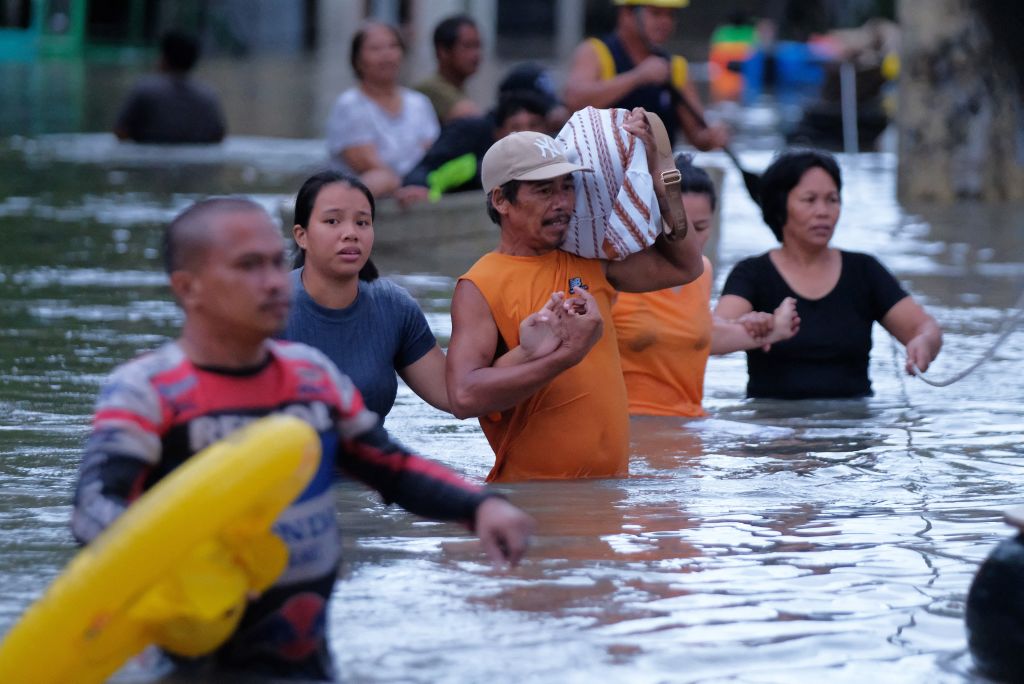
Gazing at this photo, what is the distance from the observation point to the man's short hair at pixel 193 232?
152 inches

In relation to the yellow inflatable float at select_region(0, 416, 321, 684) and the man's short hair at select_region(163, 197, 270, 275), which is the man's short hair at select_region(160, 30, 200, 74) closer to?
the man's short hair at select_region(163, 197, 270, 275)

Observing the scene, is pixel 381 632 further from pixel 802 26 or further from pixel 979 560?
pixel 802 26

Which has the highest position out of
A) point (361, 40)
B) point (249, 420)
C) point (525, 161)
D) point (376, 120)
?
point (361, 40)

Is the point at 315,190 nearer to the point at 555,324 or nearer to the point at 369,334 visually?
the point at 369,334

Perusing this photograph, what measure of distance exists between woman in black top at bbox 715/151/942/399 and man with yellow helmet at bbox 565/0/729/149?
260 cm

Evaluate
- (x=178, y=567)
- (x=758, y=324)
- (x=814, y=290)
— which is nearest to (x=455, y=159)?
(x=814, y=290)

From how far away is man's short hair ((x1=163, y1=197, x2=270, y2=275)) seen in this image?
12.7ft

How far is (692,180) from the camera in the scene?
7.56 meters

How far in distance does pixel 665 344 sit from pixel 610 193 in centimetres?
156

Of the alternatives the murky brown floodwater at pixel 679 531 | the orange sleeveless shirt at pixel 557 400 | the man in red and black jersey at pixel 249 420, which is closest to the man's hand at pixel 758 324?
the murky brown floodwater at pixel 679 531

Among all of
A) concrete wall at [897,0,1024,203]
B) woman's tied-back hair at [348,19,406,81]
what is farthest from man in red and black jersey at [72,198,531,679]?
concrete wall at [897,0,1024,203]

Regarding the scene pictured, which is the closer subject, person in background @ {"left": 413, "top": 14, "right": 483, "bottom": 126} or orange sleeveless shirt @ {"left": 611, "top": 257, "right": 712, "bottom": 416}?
orange sleeveless shirt @ {"left": 611, "top": 257, "right": 712, "bottom": 416}

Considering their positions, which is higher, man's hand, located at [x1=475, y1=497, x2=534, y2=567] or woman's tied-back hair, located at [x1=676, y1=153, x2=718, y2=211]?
woman's tied-back hair, located at [x1=676, y1=153, x2=718, y2=211]

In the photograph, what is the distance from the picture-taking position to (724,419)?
7.61m
